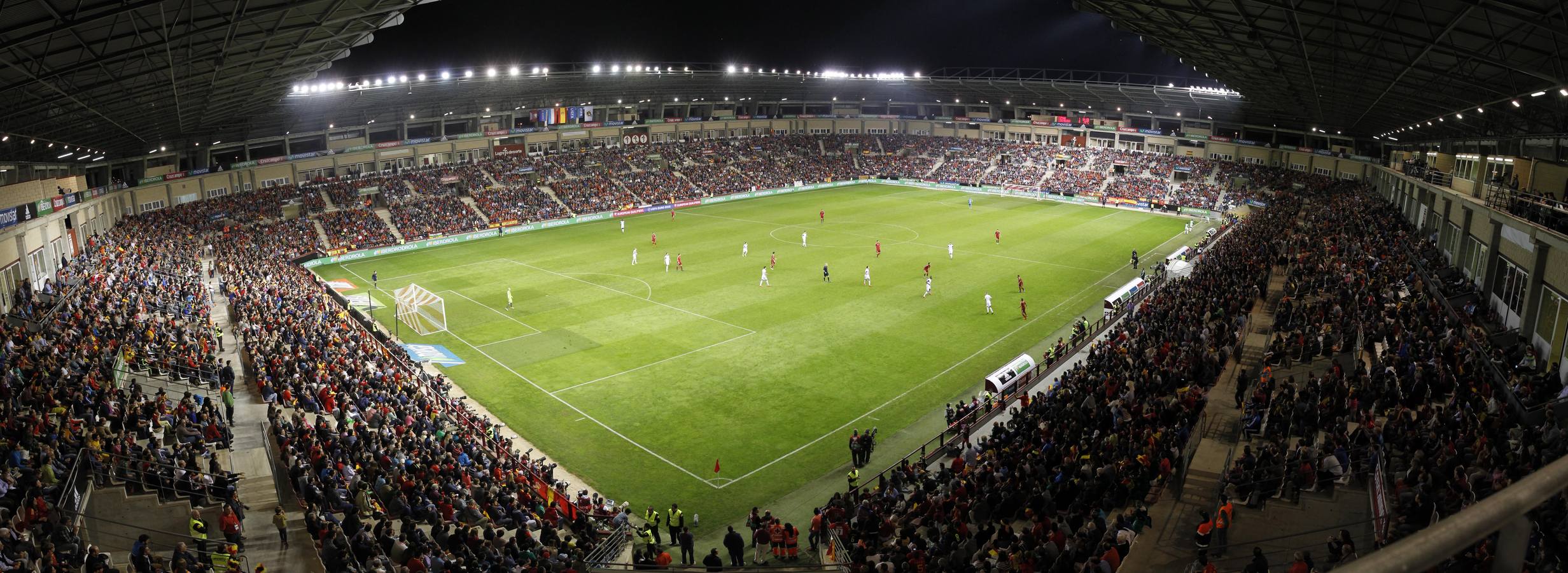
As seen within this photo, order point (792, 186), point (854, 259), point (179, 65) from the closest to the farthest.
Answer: point (179, 65) < point (854, 259) < point (792, 186)

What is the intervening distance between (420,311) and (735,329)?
624 inches

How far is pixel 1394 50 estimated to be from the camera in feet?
91.9

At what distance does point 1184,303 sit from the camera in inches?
1321

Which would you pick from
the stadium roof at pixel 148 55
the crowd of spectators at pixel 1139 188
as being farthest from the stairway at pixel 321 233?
the crowd of spectators at pixel 1139 188

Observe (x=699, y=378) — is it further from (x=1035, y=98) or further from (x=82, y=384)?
(x=1035, y=98)

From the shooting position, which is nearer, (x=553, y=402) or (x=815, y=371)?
(x=553, y=402)

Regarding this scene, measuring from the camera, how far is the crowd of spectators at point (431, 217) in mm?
67625

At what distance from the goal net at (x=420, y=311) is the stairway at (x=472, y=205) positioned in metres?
26.9

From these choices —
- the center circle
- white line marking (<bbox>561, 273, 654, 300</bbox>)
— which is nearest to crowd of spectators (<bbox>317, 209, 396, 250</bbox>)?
white line marking (<bbox>561, 273, 654, 300</bbox>)

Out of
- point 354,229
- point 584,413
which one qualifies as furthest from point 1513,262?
point 354,229

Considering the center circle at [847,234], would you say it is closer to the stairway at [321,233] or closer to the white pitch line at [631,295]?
the white pitch line at [631,295]

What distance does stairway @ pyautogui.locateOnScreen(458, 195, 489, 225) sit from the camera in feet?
240

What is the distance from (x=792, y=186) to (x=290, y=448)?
260ft

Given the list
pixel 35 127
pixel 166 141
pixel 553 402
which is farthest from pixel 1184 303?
pixel 166 141
